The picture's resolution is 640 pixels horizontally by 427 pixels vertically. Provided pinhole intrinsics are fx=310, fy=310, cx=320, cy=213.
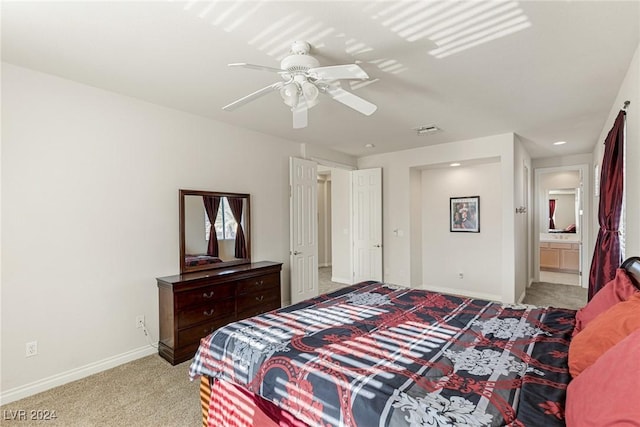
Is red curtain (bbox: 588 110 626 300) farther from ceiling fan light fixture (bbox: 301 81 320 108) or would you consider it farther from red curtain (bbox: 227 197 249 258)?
red curtain (bbox: 227 197 249 258)

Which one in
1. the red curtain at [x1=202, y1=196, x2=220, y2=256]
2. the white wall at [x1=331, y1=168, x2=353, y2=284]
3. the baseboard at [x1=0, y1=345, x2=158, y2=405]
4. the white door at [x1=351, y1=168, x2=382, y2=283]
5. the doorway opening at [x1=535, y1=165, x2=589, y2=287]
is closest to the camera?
the baseboard at [x1=0, y1=345, x2=158, y2=405]

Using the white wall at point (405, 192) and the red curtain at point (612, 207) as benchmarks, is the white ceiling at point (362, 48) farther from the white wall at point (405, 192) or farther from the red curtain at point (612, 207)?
the white wall at point (405, 192)

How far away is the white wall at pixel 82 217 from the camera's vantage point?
2404 mm

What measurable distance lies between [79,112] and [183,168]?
3.33 feet

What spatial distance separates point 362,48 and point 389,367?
6.54ft

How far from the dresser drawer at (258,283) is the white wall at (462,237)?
319 cm

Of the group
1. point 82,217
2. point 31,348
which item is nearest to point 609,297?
point 82,217

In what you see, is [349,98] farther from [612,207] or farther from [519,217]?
[519,217]

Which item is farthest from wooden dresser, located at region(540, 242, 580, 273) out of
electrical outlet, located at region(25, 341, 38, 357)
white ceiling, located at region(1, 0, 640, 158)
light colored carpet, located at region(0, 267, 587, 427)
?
electrical outlet, located at region(25, 341, 38, 357)

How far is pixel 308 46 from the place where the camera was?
208 centimetres

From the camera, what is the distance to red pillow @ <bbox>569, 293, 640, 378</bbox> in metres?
1.33

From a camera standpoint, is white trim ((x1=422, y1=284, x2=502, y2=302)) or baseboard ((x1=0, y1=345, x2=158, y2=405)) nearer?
baseboard ((x1=0, y1=345, x2=158, y2=405))

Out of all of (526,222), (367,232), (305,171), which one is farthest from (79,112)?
(526,222)

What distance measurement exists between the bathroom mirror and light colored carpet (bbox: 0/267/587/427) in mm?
8348
